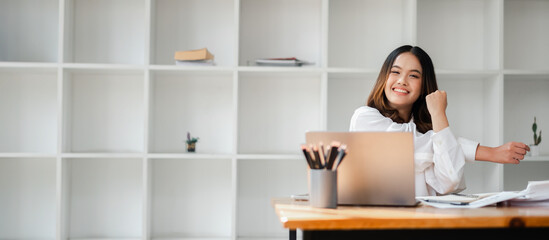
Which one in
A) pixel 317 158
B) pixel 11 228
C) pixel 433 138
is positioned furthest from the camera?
pixel 11 228

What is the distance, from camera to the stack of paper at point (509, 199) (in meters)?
1.49

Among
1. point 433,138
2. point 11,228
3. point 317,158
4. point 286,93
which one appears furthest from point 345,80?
point 11,228

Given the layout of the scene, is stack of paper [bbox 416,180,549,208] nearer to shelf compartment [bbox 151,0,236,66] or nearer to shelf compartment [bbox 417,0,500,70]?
shelf compartment [bbox 417,0,500,70]

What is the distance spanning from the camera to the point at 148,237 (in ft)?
9.29

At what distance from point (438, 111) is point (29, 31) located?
8.13 ft

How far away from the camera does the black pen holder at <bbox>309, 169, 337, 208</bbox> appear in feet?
4.65

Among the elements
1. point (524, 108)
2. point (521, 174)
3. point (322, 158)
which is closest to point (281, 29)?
point (524, 108)

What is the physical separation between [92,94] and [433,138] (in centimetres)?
211

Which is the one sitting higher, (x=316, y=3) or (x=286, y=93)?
(x=316, y=3)

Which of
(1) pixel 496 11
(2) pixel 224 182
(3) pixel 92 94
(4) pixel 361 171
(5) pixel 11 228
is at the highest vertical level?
(1) pixel 496 11

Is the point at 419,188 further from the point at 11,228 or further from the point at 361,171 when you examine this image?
the point at 11,228

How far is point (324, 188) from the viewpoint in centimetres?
142

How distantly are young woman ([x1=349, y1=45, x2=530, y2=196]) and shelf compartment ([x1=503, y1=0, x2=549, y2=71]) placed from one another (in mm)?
1167

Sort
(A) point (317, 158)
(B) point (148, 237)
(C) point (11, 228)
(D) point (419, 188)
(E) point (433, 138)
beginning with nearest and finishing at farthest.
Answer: (A) point (317, 158) → (E) point (433, 138) → (D) point (419, 188) → (B) point (148, 237) → (C) point (11, 228)
